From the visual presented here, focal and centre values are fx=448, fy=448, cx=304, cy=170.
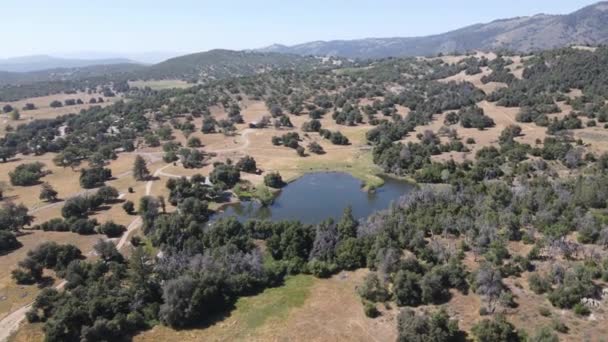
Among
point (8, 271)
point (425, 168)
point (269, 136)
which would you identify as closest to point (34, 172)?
point (8, 271)

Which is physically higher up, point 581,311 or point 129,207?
point 129,207

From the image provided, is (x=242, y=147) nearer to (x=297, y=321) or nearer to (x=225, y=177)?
(x=225, y=177)

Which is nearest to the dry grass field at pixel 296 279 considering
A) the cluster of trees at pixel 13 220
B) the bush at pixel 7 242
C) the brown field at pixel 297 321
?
the brown field at pixel 297 321

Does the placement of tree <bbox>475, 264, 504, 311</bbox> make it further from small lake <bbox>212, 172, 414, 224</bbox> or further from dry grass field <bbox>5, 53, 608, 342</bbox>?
small lake <bbox>212, 172, 414, 224</bbox>

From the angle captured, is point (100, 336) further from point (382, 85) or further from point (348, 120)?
point (382, 85)

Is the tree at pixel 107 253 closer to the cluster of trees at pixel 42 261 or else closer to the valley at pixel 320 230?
the valley at pixel 320 230

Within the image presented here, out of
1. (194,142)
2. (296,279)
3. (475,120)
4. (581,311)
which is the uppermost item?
(475,120)

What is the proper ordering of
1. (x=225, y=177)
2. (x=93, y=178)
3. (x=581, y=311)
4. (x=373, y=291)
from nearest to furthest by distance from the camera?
(x=581, y=311) → (x=373, y=291) → (x=225, y=177) → (x=93, y=178)

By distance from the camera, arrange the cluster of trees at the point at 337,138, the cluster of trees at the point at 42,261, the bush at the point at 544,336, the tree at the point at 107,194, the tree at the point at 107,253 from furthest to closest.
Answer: the cluster of trees at the point at 337,138, the tree at the point at 107,194, the tree at the point at 107,253, the cluster of trees at the point at 42,261, the bush at the point at 544,336

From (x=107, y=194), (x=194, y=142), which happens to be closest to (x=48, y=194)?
(x=107, y=194)
